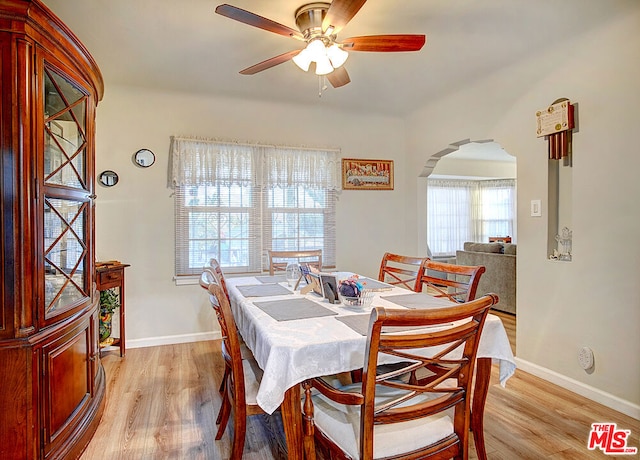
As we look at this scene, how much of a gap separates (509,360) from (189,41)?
2.72m

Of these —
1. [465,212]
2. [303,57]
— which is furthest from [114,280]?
[465,212]

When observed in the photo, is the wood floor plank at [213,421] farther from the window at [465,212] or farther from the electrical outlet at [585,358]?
the window at [465,212]

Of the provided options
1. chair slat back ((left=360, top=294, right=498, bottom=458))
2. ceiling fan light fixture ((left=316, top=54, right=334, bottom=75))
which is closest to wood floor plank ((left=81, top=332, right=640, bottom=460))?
chair slat back ((left=360, top=294, right=498, bottom=458))

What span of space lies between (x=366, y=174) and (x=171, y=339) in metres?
2.72

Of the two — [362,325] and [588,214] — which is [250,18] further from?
[588,214]

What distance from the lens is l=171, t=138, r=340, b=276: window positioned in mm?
3707

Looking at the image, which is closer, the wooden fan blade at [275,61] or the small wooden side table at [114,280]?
the wooden fan blade at [275,61]

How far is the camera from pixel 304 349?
1.39 metres

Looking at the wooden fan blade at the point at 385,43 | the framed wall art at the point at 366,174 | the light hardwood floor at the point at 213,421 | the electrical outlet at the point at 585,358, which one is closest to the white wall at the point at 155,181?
the framed wall art at the point at 366,174

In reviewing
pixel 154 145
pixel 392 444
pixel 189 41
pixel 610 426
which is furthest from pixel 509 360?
pixel 154 145

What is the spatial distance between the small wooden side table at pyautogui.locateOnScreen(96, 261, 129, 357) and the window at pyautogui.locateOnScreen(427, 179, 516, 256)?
20.9 ft

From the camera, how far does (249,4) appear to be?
84.5 inches

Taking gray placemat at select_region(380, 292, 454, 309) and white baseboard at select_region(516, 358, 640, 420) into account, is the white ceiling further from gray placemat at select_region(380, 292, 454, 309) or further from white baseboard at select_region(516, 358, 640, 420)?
white baseboard at select_region(516, 358, 640, 420)

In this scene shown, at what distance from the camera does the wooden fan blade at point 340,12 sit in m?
1.73
